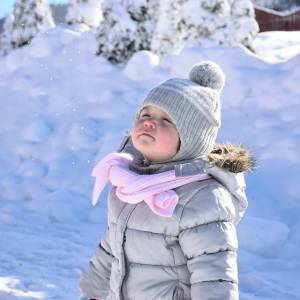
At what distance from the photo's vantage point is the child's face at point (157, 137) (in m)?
2.21

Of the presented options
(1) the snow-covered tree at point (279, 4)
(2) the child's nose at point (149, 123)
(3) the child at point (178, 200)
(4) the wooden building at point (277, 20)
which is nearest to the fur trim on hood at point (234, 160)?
(3) the child at point (178, 200)

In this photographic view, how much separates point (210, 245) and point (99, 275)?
71cm

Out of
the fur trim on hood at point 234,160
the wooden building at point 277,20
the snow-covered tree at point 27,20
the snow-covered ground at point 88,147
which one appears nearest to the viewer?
the fur trim on hood at point 234,160

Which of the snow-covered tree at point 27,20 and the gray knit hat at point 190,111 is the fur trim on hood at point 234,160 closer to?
the gray knit hat at point 190,111

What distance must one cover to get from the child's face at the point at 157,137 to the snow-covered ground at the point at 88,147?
2.42 metres

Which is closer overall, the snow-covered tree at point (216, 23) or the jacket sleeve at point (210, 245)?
the jacket sleeve at point (210, 245)

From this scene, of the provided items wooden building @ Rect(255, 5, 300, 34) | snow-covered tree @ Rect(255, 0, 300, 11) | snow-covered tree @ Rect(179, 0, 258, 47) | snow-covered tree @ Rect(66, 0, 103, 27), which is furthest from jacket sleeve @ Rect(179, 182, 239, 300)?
snow-covered tree @ Rect(255, 0, 300, 11)

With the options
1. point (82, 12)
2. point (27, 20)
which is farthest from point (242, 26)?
point (27, 20)

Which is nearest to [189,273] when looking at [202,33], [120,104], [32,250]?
[32,250]

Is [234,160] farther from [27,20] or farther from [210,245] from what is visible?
[27,20]

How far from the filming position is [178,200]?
2.11 meters

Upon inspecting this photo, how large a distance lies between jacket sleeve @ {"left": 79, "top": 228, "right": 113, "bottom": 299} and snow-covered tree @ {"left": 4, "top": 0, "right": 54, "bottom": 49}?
13.7 metres

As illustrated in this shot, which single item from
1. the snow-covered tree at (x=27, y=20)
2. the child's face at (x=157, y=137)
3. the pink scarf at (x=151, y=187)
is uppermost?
the child's face at (x=157, y=137)

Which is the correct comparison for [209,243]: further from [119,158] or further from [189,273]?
[119,158]
